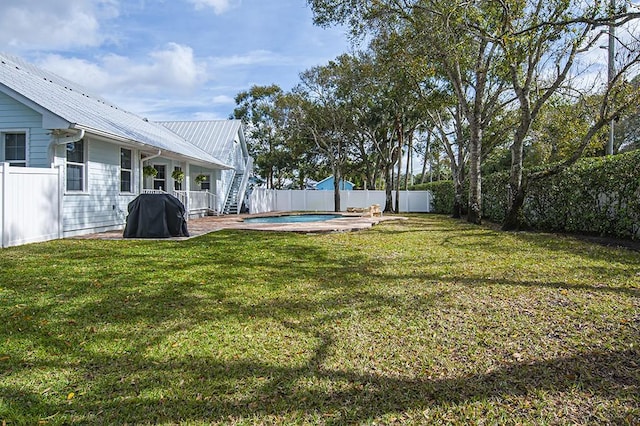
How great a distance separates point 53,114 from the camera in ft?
28.7

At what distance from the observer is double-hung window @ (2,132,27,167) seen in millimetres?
9430

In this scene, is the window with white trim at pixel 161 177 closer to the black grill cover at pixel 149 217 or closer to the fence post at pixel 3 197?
the black grill cover at pixel 149 217

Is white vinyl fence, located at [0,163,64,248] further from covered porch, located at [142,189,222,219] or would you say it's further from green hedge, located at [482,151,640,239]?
green hedge, located at [482,151,640,239]

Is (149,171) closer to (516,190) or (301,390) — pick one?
(516,190)

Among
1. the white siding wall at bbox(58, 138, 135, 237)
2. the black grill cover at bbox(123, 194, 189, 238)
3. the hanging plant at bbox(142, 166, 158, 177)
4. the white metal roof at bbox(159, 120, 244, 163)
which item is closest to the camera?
the black grill cover at bbox(123, 194, 189, 238)

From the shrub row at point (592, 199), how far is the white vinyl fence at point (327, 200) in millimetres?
14990

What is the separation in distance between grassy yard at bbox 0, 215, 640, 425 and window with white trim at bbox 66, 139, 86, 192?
4.12 metres

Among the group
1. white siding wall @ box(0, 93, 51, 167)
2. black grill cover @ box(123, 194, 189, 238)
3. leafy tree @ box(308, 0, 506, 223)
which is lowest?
black grill cover @ box(123, 194, 189, 238)

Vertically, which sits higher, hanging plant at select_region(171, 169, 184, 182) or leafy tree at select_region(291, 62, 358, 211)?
leafy tree at select_region(291, 62, 358, 211)

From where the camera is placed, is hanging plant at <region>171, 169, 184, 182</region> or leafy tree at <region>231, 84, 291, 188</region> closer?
hanging plant at <region>171, 169, 184, 182</region>

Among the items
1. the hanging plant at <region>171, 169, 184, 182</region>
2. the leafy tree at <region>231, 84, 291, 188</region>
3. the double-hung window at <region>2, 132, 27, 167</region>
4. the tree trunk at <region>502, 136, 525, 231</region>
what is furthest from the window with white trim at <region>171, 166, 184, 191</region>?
the leafy tree at <region>231, 84, 291, 188</region>

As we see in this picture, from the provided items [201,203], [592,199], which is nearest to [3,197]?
[201,203]

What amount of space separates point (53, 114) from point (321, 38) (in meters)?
9.53

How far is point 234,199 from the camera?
22578 mm
